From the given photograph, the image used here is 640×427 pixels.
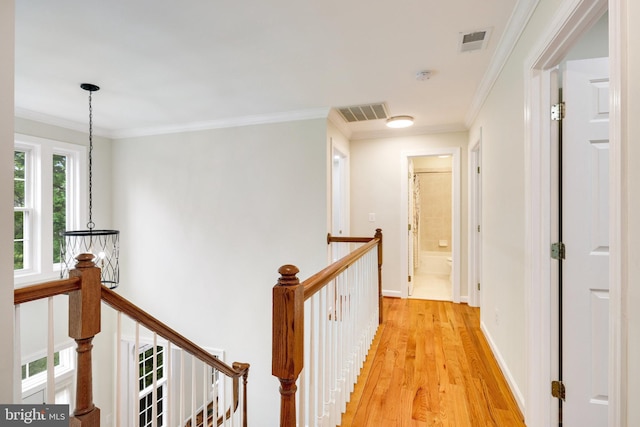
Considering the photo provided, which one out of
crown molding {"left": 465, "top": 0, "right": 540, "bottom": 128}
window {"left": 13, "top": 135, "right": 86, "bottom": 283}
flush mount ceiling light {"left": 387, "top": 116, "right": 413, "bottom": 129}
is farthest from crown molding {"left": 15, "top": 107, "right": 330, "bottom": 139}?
crown molding {"left": 465, "top": 0, "right": 540, "bottom": 128}

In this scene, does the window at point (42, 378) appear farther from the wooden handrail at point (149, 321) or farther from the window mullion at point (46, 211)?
the wooden handrail at point (149, 321)

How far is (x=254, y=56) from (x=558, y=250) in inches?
91.4

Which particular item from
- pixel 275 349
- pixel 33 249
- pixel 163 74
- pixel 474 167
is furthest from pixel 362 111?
pixel 33 249

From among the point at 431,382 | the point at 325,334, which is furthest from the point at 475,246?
the point at 325,334

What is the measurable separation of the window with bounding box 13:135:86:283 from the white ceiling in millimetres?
405

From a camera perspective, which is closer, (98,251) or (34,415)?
(34,415)

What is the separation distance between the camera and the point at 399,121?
368 cm

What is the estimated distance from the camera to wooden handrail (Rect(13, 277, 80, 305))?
0.93 meters

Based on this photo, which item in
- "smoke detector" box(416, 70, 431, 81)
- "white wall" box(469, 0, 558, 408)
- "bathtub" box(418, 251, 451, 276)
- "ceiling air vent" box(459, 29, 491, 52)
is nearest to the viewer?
"white wall" box(469, 0, 558, 408)

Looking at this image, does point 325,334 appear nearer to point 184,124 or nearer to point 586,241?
point 586,241

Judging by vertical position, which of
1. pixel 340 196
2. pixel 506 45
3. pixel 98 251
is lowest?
pixel 98 251

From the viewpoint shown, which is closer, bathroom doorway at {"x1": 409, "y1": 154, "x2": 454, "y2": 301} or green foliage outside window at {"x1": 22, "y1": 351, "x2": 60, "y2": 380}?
green foliage outside window at {"x1": 22, "y1": 351, "x2": 60, "y2": 380}

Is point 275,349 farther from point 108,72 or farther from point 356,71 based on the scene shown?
point 108,72

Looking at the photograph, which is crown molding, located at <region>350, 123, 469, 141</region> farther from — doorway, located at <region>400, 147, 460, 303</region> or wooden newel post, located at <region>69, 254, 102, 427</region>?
wooden newel post, located at <region>69, 254, 102, 427</region>
